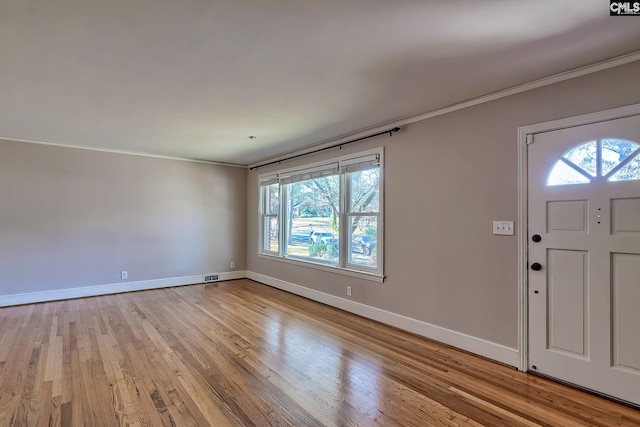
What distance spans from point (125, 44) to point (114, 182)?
3.98 m

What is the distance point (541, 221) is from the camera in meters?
2.62

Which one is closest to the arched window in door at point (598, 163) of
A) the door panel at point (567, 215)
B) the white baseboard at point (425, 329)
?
the door panel at point (567, 215)

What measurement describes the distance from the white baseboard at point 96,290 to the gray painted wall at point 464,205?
3.74 meters

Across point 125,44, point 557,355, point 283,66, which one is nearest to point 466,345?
point 557,355

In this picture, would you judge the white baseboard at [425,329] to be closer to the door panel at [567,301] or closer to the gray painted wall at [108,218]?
the door panel at [567,301]

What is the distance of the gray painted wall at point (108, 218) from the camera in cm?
463

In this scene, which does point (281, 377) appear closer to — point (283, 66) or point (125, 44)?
point (283, 66)

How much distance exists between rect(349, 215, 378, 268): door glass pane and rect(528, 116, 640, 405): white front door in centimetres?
Answer: 178

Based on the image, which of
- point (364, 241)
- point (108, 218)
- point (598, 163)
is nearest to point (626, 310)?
point (598, 163)

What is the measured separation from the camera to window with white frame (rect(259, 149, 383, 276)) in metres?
4.13

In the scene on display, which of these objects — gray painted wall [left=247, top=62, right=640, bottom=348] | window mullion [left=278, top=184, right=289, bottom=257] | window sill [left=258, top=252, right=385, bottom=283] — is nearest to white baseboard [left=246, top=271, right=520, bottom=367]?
gray painted wall [left=247, top=62, right=640, bottom=348]

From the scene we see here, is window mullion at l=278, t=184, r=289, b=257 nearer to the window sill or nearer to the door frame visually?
the window sill

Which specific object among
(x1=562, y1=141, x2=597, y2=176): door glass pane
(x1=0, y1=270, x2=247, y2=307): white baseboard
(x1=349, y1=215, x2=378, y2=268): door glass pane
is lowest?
(x1=0, y1=270, x2=247, y2=307): white baseboard

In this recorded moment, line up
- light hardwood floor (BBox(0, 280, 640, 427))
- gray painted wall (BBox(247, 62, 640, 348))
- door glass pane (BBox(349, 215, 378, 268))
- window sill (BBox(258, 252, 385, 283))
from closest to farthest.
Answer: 1. light hardwood floor (BBox(0, 280, 640, 427))
2. gray painted wall (BBox(247, 62, 640, 348))
3. window sill (BBox(258, 252, 385, 283))
4. door glass pane (BBox(349, 215, 378, 268))
